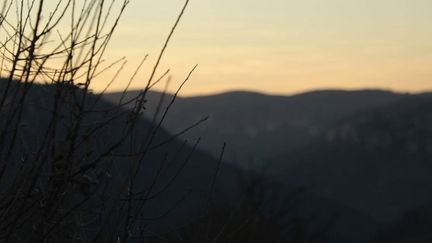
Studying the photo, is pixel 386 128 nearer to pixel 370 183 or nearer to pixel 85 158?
pixel 370 183

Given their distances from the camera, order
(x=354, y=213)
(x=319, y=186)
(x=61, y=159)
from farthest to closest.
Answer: (x=319, y=186) < (x=354, y=213) < (x=61, y=159)

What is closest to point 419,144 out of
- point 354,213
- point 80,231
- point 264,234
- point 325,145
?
point 325,145

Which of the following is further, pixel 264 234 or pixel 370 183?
pixel 370 183

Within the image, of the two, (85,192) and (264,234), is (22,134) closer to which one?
(85,192)

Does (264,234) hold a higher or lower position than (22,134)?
lower

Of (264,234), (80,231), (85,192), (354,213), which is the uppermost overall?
(85,192)

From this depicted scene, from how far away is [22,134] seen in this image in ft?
11.6

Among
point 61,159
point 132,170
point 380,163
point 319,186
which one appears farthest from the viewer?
point 380,163

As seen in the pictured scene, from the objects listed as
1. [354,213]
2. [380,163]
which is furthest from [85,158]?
[380,163]

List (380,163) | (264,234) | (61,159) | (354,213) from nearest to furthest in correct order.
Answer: (61,159)
(264,234)
(354,213)
(380,163)

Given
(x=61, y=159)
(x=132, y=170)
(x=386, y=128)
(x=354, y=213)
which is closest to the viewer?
(x=61, y=159)

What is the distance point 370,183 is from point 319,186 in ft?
43.1

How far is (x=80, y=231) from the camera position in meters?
3.50

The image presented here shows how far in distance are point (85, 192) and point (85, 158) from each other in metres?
0.19
